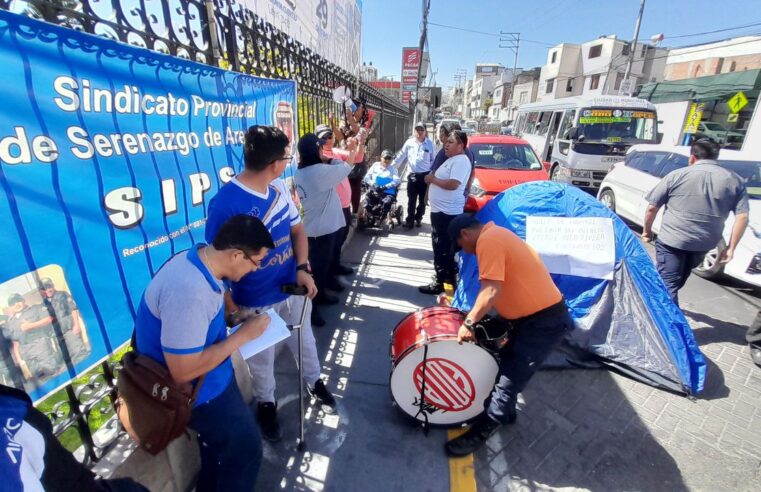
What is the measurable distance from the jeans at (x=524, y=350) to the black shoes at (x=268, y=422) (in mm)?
1517

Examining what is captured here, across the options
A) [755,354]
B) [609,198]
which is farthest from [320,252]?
[609,198]

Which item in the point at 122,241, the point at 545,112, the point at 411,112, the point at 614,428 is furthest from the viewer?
the point at 411,112

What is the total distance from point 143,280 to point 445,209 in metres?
3.23

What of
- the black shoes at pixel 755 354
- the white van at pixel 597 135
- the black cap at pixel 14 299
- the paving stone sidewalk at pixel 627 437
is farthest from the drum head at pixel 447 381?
the white van at pixel 597 135

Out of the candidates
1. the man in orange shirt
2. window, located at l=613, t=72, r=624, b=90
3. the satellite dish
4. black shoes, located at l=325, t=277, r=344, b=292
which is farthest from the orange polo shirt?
window, located at l=613, t=72, r=624, b=90

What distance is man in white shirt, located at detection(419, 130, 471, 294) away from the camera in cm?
422

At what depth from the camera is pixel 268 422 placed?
8.29 feet

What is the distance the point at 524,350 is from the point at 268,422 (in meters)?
1.86

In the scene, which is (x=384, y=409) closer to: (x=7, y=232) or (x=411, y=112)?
(x=7, y=232)

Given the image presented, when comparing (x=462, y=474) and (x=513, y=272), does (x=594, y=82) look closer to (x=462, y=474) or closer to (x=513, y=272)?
(x=513, y=272)

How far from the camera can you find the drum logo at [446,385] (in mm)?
2455

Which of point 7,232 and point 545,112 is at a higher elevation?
point 545,112

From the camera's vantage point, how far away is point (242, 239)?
1423 millimetres

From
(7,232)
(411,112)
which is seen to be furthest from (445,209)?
(411,112)
